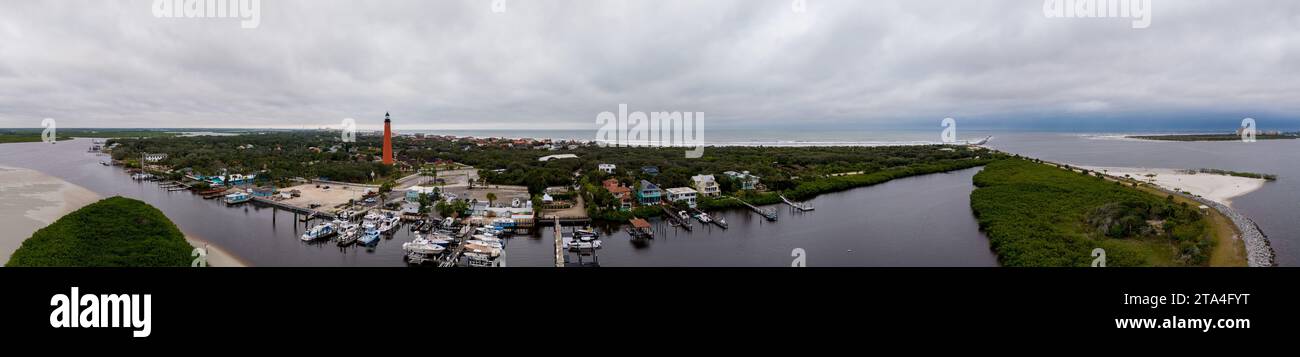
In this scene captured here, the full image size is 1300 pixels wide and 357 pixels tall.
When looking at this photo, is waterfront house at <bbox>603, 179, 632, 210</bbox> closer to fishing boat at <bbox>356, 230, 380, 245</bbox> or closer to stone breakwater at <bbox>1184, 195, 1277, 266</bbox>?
fishing boat at <bbox>356, 230, 380, 245</bbox>

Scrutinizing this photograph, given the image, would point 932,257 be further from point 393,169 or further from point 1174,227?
point 393,169

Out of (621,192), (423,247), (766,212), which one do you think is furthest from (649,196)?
(423,247)

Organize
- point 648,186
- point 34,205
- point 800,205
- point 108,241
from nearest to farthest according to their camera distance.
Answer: point 108,241 → point 34,205 → point 800,205 → point 648,186

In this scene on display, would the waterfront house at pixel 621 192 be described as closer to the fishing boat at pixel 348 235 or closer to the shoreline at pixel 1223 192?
the fishing boat at pixel 348 235

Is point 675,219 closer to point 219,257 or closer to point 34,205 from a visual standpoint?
point 219,257

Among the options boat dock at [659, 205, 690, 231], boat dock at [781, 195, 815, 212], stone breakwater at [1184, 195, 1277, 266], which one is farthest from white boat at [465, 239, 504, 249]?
stone breakwater at [1184, 195, 1277, 266]
